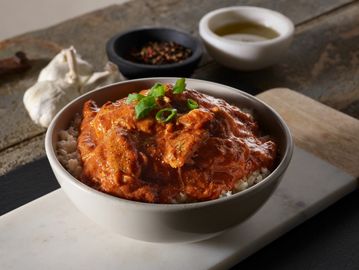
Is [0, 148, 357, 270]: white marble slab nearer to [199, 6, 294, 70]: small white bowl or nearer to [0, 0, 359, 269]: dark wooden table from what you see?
[0, 0, 359, 269]: dark wooden table

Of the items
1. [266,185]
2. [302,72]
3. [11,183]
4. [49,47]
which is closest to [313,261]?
[266,185]

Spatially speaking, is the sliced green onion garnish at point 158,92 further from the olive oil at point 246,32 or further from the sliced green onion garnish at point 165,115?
the olive oil at point 246,32

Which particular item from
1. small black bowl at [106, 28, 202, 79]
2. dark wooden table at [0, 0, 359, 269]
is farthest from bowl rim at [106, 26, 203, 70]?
dark wooden table at [0, 0, 359, 269]

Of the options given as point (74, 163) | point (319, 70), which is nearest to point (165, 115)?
point (74, 163)

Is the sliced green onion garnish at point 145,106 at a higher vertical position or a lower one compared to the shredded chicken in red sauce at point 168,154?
higher

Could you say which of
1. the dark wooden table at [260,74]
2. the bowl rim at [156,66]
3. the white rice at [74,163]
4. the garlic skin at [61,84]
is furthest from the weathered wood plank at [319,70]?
the white rice at [74,163]

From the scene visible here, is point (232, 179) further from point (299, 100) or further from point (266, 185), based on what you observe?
point (299, 100)
